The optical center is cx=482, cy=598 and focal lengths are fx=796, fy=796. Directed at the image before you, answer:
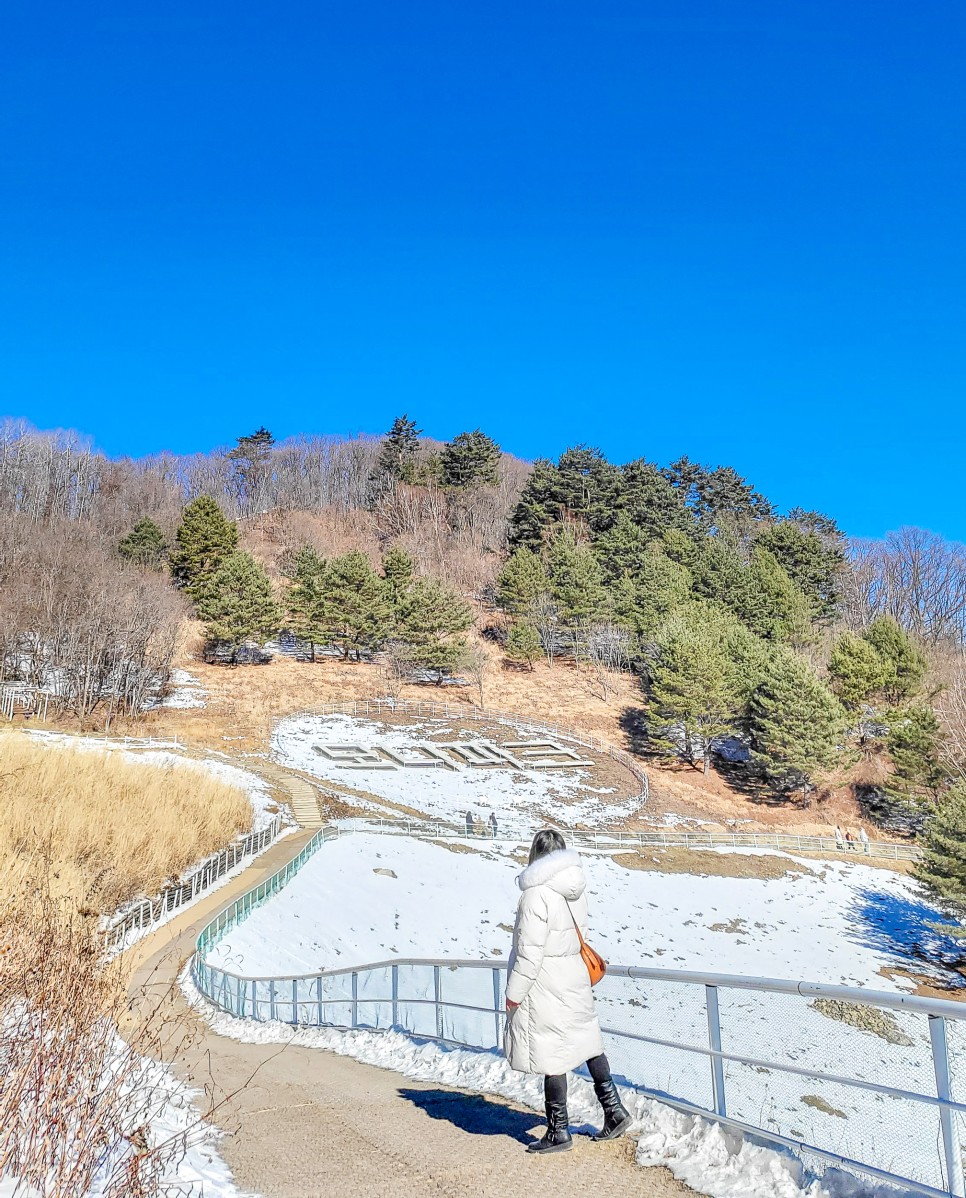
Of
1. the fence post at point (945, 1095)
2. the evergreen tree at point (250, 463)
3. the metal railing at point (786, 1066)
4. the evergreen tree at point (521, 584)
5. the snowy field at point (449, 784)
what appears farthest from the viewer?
the evergreen tree at point (250, 463)

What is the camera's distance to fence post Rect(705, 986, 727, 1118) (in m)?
4.52

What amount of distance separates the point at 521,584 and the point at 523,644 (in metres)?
6.15

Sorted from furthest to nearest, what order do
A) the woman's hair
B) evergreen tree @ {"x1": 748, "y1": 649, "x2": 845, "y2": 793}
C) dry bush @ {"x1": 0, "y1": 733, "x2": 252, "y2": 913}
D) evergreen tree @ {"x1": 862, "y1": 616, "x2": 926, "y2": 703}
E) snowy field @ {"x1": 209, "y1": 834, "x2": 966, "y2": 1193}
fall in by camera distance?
evergreen tree @ {"x1": 862, "y1": 616, "x2": 926, "y2": 703}, evergreen tree @ {"x1": 748, "y1": 649, "x2": 845, "y2": 793}, dry bush @ {"x1": 0, "y1": 733, "x2": 252, "y2": 913}, the woman's hair, snowy field @ {"x1": 209, "y1": 834, "x2": 966, "y2": 1193}

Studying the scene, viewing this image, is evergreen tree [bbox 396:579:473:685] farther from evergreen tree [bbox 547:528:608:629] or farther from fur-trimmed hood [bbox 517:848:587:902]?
fur-trimmed hood [bbox 517:848:587:902]

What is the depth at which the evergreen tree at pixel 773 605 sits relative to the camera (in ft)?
194

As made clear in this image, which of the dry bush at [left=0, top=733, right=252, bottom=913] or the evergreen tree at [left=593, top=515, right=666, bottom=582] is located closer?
the dry bush at [left=0, top=733, right=252, bottom=913]

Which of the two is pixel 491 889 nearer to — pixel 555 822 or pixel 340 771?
pixel 555 822

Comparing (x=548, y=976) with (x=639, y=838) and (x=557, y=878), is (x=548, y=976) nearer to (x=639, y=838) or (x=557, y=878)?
(x=557, y=878)

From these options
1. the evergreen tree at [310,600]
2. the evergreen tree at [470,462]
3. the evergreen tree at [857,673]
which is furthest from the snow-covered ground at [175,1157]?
the evergreen tree at [470,462]

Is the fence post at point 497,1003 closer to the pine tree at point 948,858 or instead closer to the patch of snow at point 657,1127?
the patch of snow at point 657,1127

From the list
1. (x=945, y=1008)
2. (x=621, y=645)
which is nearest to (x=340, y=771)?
(x=621, y=645)

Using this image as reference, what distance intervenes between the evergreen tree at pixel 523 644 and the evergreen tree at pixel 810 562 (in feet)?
80.7

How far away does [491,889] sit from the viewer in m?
22.2

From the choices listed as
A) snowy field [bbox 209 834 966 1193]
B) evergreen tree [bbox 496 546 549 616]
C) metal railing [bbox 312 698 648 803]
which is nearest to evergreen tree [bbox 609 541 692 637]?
evergreen tree [bbox 496 546 549 616]
